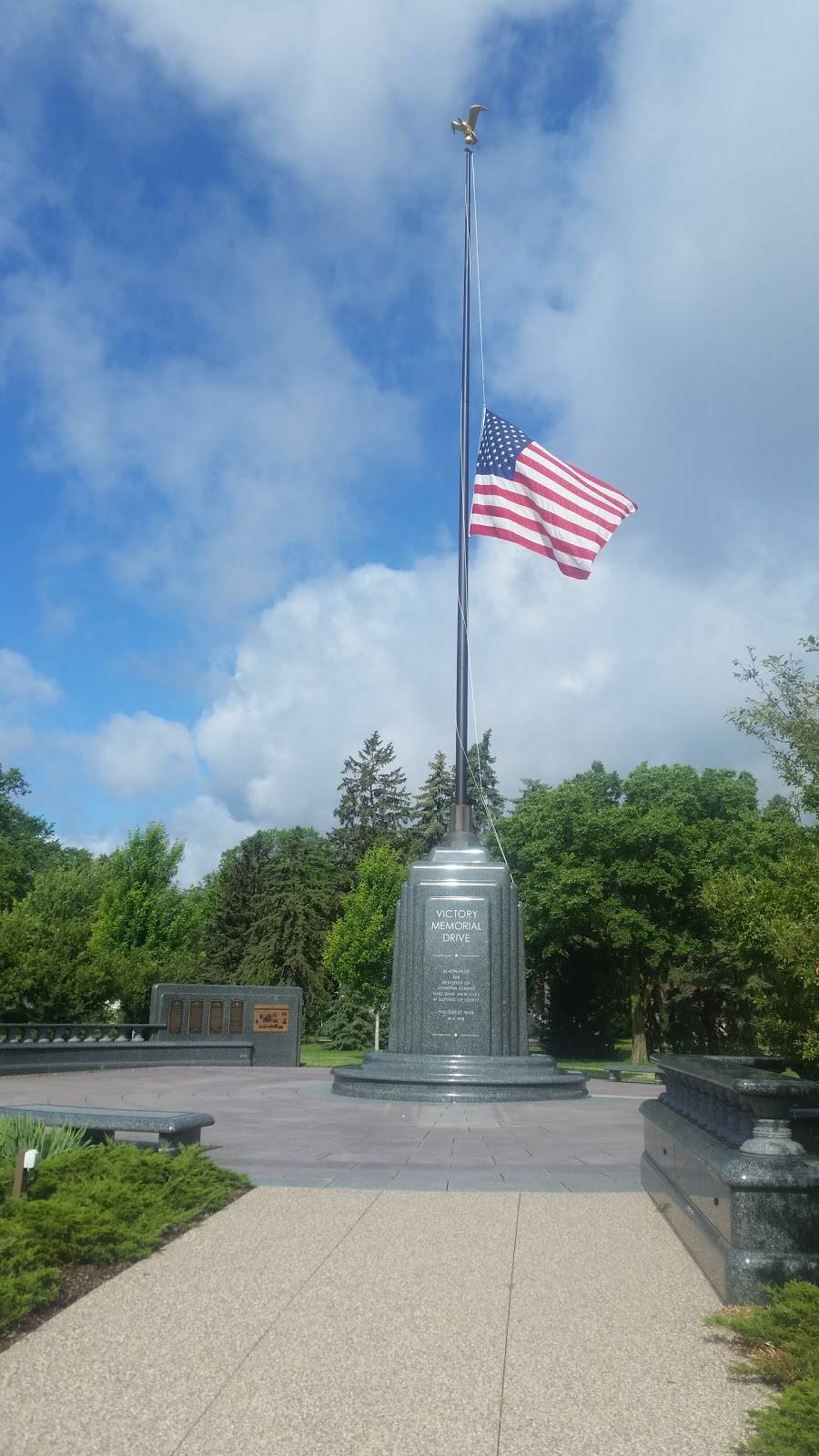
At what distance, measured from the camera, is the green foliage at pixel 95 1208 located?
541 centimetres

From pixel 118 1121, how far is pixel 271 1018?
1703 centimetres

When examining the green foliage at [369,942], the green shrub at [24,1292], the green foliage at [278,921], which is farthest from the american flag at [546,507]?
the green foliage at [278,921]

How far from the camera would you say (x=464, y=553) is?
19312 mm

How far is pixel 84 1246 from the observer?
5.95 m

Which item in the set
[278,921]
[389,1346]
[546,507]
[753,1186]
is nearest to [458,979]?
[546,507]

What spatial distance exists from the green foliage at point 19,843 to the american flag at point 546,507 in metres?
44.1

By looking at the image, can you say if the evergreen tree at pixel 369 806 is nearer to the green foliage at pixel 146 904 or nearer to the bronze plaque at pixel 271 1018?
the green foliage at pixel 146 904

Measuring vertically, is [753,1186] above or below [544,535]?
below

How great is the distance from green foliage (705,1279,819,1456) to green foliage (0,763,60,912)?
5418 cm

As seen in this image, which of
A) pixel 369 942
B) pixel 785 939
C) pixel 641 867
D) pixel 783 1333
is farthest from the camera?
pixel 369 942

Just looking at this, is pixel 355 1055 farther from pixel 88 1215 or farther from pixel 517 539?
pixel 88 1215

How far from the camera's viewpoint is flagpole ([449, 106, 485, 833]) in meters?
18.7

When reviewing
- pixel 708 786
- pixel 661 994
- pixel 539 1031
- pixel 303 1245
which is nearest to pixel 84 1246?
pixel 303 1245

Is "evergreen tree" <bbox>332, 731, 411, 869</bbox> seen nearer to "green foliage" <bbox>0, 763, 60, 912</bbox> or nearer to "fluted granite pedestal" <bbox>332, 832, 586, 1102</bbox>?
"green foliage" <bbox>0, 763, 60, 912</bbox>
